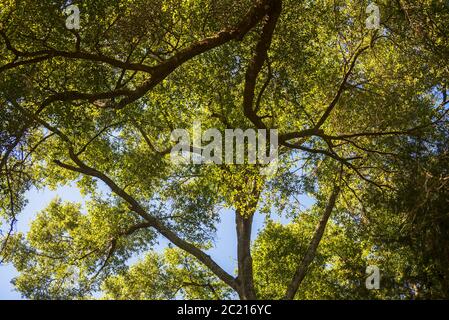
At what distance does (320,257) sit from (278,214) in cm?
395

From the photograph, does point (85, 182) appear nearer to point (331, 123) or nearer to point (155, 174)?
point (155, 174)

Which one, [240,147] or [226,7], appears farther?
[240,147]

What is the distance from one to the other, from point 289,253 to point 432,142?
1017cm

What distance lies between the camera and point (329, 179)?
19.5m

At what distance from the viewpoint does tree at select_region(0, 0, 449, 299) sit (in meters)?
12.6

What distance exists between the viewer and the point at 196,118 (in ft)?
63.8

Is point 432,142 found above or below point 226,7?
below

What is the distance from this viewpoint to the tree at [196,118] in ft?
41.4

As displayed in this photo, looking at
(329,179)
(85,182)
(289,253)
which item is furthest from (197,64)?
(289,253)
